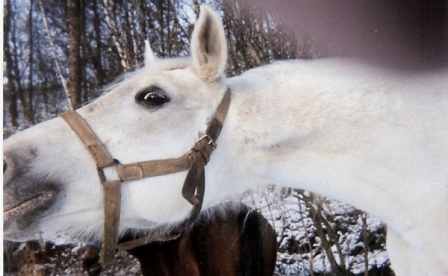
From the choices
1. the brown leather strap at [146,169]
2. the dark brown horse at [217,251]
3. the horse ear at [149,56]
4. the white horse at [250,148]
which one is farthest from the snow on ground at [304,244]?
the horse ear at [149,56]

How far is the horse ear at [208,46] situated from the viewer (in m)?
1.01

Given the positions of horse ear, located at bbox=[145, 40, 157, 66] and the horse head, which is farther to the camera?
horse ear, located at bbox=[145, 40, 157, 66]

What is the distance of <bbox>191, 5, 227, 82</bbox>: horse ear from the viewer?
101 cm

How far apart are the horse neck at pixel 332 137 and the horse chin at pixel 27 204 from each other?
0.42m

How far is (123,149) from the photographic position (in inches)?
40.6

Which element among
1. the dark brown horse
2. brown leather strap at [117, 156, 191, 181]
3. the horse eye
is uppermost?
the horse eye

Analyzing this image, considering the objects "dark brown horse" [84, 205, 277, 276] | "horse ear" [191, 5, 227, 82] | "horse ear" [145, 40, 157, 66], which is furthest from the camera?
"dark brown horse" [84, 205, 277, 276]

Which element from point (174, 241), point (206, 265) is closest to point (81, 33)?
point (174, 241)

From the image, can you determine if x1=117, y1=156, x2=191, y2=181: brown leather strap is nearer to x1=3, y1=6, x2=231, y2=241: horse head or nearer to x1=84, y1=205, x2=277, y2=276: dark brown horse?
x1=3, y1=6, x2=231, y2=241: horse head

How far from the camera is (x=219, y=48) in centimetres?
103

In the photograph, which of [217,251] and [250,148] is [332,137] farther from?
[217,251]

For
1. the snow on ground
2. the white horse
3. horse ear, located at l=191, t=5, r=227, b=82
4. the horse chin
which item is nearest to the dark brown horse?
the snow on ground

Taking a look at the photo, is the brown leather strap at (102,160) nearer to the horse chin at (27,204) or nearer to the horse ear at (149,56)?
the horse chin at (27,204)

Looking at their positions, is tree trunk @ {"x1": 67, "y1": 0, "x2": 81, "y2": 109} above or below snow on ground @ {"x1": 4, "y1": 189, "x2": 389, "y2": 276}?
above
